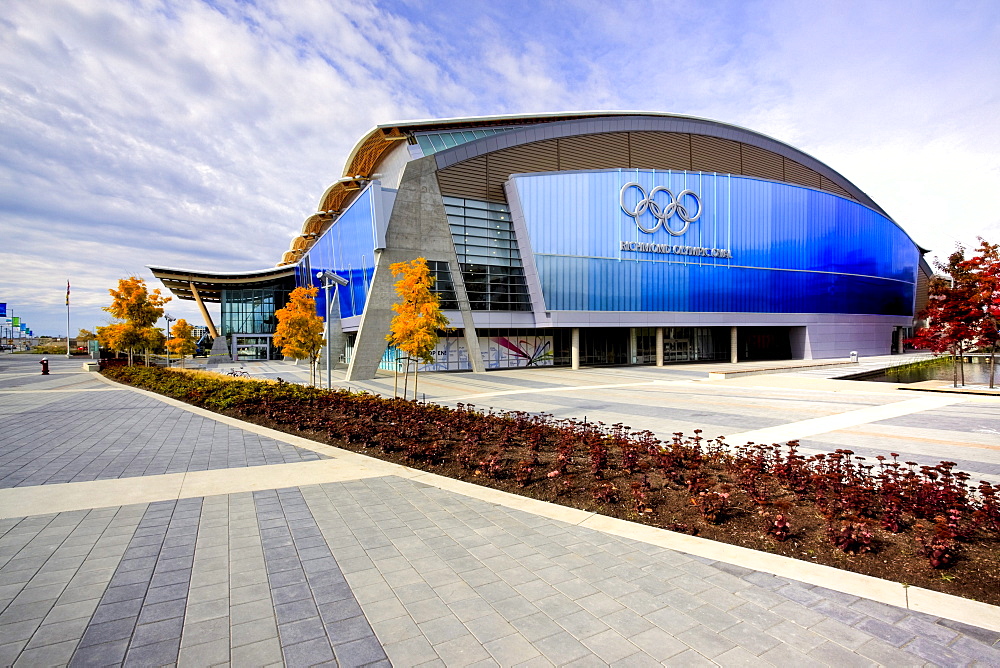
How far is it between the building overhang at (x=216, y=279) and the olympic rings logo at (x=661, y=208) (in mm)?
50365

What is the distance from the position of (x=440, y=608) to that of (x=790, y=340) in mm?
55271

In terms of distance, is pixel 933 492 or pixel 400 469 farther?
pixel 400 469

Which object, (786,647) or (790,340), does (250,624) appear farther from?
(790,340)

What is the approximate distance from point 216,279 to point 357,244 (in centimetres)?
4822

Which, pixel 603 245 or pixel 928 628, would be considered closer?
pixel 928 628

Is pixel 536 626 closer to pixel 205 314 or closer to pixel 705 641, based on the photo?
pixel 705 641

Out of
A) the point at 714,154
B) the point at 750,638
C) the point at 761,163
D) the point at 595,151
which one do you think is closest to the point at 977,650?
the point at 750,638

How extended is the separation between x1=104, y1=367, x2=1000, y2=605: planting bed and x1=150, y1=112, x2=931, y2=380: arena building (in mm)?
21459

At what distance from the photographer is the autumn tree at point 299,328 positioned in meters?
23.5

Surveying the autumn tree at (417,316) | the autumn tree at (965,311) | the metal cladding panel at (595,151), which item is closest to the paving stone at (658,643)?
the autumn tree at (417,316)

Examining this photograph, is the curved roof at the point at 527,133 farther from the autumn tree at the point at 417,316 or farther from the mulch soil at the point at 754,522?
the mulch soil at the point at 754,522

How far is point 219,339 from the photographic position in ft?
240

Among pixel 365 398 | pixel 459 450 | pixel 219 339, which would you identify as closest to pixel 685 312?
pixel 365 398

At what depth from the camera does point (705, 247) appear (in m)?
42.4
